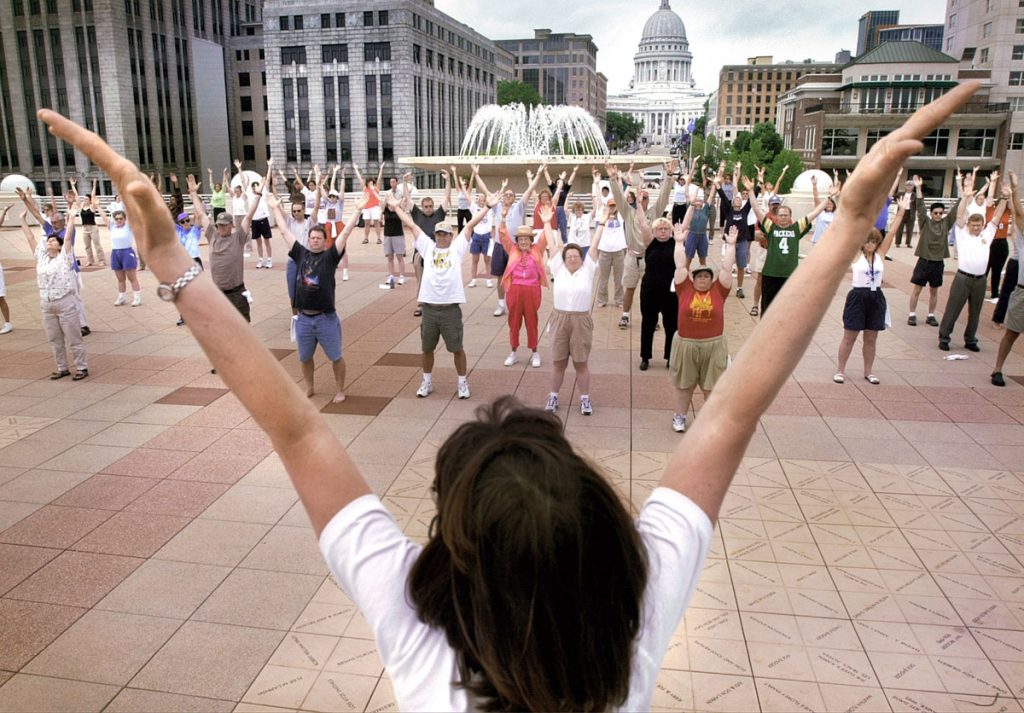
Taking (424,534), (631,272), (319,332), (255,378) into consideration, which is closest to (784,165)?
(631,272)

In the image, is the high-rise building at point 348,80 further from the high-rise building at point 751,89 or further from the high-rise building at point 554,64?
the high-rise building at point 751,89

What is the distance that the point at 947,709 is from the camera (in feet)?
13.6

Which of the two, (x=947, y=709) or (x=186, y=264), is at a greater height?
(x=186, y=264)

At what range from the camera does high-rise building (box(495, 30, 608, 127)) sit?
533 ft

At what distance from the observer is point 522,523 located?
3.86ft

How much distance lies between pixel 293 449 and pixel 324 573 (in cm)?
446

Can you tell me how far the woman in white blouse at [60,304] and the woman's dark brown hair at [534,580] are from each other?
10656mm

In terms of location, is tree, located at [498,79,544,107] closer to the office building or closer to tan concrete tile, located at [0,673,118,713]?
the office building

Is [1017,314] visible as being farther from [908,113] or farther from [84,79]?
[84,79]

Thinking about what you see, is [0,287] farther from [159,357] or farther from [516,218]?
[516,218]

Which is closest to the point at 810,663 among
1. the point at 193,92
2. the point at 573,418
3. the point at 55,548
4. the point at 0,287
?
the point at 573,418

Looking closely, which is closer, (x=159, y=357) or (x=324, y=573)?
(x=324, y=573)

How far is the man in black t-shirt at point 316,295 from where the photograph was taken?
906 centimetres

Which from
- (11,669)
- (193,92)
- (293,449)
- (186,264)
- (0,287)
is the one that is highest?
(193,92)
